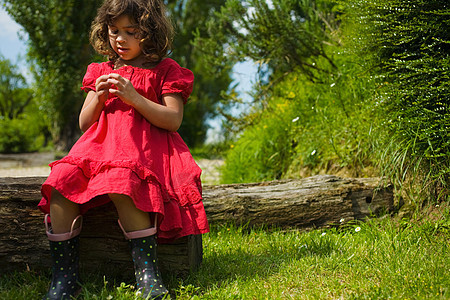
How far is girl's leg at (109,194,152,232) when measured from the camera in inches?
74.6

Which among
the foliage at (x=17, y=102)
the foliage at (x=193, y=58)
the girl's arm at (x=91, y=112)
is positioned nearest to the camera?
the girl's arm at (x=91, y=112)

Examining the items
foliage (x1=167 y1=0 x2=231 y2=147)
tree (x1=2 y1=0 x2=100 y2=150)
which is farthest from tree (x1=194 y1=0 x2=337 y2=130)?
tree (x1=2 y1=0 x2=100 y2=150)

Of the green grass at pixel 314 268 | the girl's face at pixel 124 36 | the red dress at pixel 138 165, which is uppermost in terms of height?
the girl's face at pixel 124 36

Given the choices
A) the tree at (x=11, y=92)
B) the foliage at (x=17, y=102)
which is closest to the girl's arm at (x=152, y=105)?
the foliage at (x=17, y=102)

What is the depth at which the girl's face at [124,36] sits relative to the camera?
2115mm

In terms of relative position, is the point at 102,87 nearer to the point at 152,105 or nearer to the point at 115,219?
the point at 152,105

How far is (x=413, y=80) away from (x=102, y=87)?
2.24 m

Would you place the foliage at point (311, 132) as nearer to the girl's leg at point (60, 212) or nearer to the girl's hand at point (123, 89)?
the girl's hand at point (123, 89)

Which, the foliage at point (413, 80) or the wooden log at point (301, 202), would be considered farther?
the wooden log at point (301, 202)

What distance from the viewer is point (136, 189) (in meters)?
1.86

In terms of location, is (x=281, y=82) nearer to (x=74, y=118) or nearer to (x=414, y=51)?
(x=414, y=51)

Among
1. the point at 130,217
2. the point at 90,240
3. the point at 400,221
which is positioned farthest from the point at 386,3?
the point at 90,240

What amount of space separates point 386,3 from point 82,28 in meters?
11.0

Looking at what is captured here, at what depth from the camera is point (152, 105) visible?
209cm
